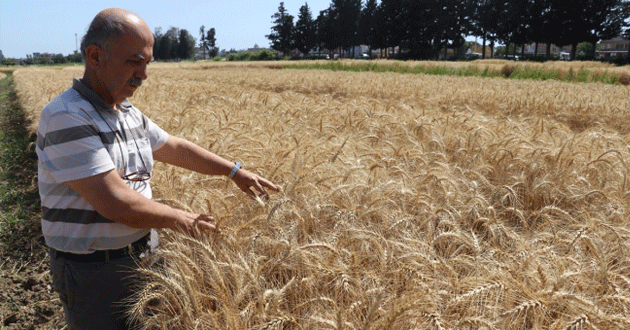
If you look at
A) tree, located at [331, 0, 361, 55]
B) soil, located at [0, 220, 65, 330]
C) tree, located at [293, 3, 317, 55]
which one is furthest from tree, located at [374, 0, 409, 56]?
soil, located at [0, 220, 65, 330]

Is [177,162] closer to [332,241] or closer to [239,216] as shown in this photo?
[239,216]

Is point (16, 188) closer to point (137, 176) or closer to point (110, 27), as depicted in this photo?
point (137, 176)

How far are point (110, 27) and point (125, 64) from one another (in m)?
0.14

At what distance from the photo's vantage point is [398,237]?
2039 mm

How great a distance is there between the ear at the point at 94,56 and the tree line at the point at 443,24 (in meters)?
54.4

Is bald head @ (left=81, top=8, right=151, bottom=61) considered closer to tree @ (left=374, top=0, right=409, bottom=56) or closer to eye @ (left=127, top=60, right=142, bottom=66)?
eye @ (left=127, top=60, right=142, bottom=66)

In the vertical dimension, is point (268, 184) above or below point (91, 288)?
above

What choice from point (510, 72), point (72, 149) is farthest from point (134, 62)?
point (510, 72)

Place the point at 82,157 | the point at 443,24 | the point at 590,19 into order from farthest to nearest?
the point at 443,24, the point at 590,19, the point at 82,157

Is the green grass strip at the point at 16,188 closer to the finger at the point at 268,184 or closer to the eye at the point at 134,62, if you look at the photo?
the finger at the point at 268,184

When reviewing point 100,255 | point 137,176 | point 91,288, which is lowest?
point 91,288

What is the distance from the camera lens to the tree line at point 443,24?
44.9m

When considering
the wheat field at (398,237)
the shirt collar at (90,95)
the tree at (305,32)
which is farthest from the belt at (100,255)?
the tree at (305,32)

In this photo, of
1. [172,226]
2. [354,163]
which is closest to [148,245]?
[172,226]
